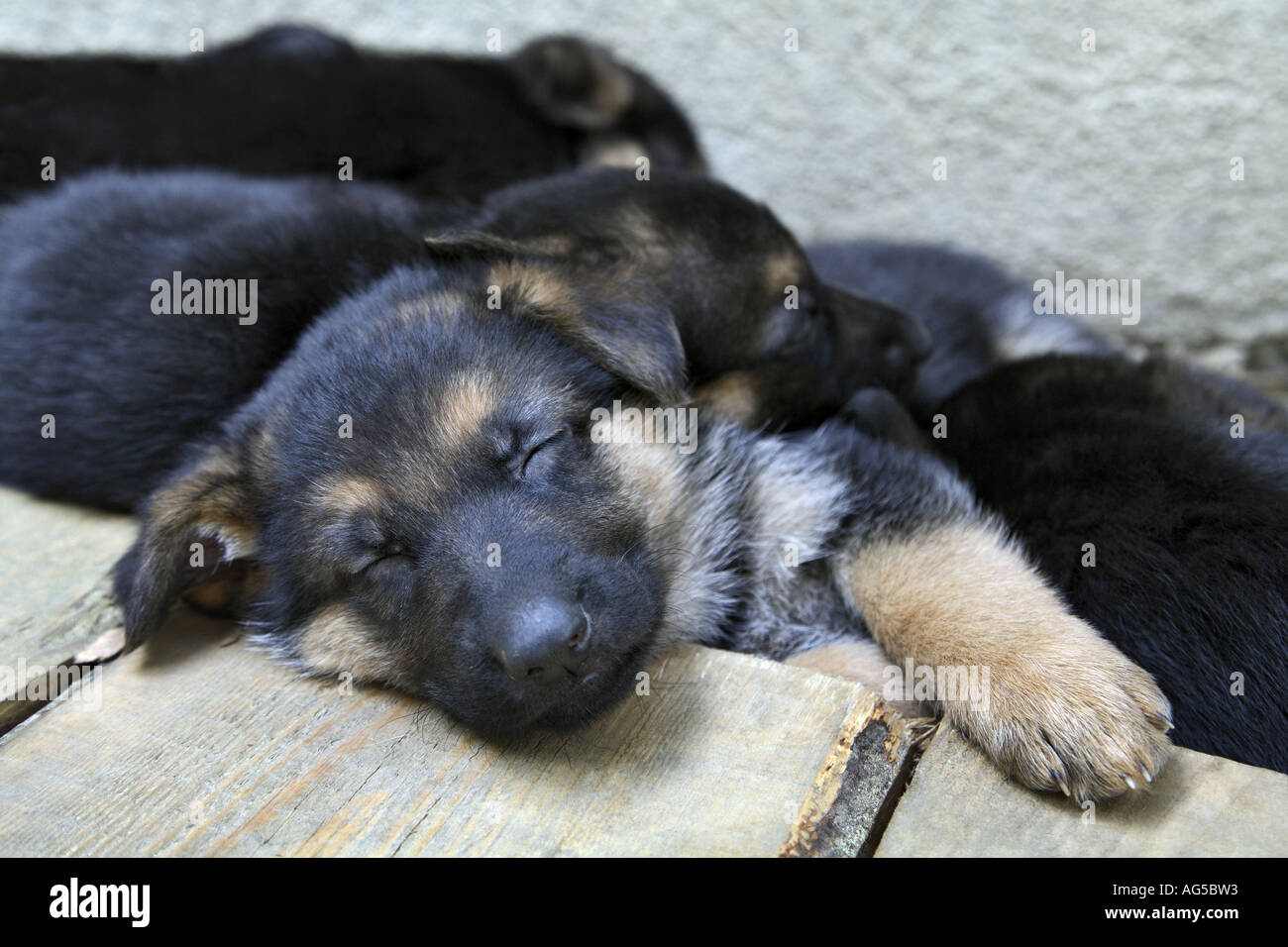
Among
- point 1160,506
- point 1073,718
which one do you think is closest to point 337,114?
point 1160,506

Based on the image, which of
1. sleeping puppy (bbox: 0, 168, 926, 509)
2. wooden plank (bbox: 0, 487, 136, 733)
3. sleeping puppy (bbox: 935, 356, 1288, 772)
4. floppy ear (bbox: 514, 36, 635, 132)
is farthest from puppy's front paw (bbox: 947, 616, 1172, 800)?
floppy ear (bbox: 514, 36, 635, 132)

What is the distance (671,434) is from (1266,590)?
1.50 metres

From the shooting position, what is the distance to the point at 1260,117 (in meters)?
4.80

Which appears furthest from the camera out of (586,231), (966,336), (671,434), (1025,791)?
(966,336)

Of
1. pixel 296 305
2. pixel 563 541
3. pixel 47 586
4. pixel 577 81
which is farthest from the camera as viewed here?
pixel 577 81

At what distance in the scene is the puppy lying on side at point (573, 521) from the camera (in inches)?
99.7

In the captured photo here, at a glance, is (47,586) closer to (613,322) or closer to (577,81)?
(613,322)

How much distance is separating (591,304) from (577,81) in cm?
278

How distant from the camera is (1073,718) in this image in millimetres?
2428

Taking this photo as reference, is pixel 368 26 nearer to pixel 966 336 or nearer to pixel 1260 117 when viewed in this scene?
pixel 966 336

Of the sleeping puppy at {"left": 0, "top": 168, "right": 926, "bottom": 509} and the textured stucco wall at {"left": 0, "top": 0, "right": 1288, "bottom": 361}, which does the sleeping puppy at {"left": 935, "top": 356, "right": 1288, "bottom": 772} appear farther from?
the textured stucco wall at {"left": 0, "top": 0, "right": 1288, "bottom": 361}

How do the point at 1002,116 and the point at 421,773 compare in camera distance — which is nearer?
the point at 421,773

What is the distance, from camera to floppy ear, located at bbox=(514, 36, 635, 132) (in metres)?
5.55

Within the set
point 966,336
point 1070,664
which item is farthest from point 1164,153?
point 1070,664
